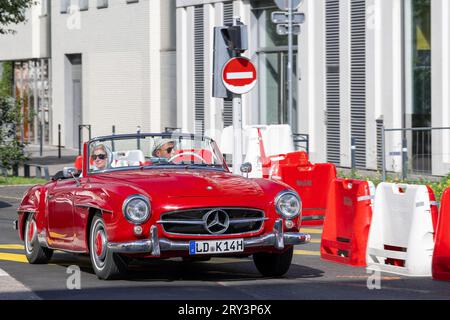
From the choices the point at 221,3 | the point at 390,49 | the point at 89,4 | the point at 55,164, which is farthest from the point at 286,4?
the point at 89,4

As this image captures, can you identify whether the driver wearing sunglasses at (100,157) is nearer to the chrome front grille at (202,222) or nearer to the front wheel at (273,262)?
the chrome front grille at (202,222)

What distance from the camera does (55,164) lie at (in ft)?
137

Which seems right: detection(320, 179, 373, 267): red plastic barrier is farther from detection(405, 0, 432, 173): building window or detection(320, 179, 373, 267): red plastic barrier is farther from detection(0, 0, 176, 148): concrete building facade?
detection(0, 0, 176, 148): concrete building facade

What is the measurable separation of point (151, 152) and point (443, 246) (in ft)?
10.3

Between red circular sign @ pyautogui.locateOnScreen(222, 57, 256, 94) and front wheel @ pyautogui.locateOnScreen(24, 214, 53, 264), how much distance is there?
520cm

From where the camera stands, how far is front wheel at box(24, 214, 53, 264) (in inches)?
540

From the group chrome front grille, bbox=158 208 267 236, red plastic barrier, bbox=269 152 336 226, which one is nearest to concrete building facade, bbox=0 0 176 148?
red plastic barrier, bbox=269 152 336 226

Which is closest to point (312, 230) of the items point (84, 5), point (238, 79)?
point (238, 79)

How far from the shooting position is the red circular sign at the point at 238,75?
1845 centimetres

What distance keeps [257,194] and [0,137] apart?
21.8m

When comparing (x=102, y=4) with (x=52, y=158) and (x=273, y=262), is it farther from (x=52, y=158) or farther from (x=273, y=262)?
(x=273, y=262)

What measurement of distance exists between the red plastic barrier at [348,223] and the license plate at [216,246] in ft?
7.54

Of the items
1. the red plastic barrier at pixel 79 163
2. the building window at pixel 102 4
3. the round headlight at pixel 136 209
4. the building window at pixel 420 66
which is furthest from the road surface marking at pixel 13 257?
the building window at pixel 102 4
